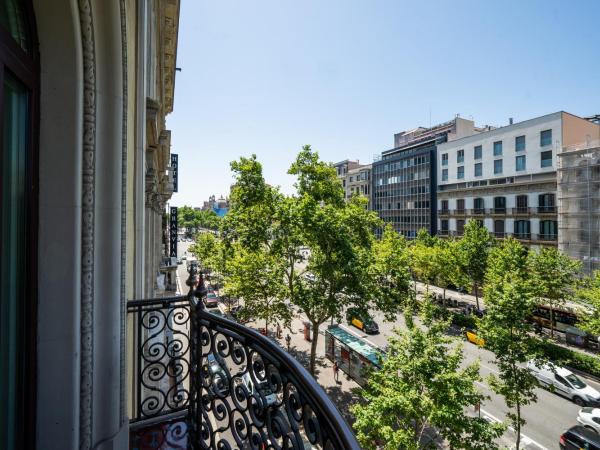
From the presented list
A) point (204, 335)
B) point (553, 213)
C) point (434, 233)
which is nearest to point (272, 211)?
point (204, 335)

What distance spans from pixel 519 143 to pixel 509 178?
3666 mm

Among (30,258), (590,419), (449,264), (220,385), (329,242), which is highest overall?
(30,258)

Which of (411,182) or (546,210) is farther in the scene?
(411,182)

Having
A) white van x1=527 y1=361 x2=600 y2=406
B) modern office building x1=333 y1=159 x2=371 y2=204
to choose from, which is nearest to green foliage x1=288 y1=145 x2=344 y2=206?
white van x1=527 y1=361 x2=600 y2=406

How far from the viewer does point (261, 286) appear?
16.3 m

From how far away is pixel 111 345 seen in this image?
2.65 metres

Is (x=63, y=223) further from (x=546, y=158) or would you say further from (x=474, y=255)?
(x=546, y=158)

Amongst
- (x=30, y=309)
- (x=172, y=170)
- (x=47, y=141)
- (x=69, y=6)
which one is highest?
(x=172, y=170)

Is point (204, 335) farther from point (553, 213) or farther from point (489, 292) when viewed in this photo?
point (553, 213)

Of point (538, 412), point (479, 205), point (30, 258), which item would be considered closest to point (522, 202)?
point (479, 205)

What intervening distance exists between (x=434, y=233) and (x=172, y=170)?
33058 millimetres

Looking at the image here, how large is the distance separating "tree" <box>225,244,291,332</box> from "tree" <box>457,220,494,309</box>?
17574mm

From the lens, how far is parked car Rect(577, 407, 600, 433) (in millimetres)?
11484

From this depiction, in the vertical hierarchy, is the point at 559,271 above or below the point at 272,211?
below
